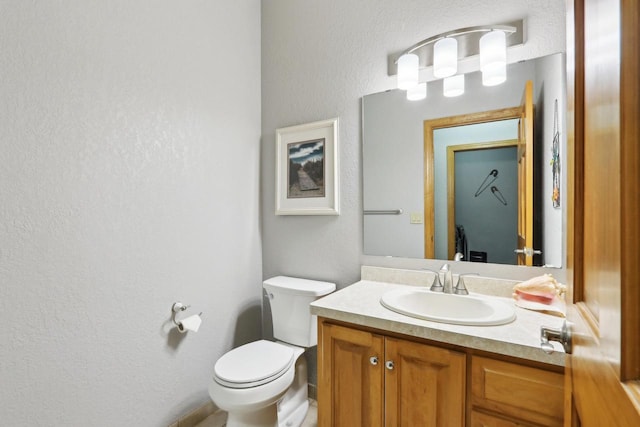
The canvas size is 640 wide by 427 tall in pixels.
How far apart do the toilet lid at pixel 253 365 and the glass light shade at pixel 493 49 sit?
1724 millimetres

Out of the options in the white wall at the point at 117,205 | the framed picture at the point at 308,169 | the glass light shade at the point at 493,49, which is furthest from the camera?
the framed picture at the point at 308,169

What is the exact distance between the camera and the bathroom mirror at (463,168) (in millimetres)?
1348

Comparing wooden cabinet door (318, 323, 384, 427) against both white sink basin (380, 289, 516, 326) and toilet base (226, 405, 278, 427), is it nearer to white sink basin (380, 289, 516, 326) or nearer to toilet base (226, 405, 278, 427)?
white sink basin (380, 289, 516, 326)

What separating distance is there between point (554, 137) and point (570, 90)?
0.91 meters

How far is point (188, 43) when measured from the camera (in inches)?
68.1

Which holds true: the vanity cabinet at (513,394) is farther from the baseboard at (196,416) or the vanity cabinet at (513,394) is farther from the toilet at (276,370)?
the baseboard at (196,416)

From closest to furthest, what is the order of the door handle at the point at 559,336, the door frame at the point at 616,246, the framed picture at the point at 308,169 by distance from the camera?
1. the door frame at the point at 616,246
2. the door handle at the point at 559,336
3. the framed picture at the point at 308,169

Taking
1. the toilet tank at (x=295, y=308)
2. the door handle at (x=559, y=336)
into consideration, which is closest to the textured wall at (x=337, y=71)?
the toilet tank at (x=295, y=308)

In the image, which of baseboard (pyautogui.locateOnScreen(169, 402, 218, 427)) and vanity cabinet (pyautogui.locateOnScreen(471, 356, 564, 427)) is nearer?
vanity cabinet (pyautogui.locateOnScreen(471, 356, 564, 427))

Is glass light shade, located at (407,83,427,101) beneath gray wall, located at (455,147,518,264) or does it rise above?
above

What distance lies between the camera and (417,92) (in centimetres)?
165

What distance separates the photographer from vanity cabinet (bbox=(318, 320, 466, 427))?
1.05 m

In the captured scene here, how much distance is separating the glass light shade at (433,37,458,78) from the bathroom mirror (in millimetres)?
81

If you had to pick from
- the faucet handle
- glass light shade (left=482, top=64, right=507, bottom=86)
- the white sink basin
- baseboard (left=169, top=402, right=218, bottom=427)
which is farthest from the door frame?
baseboard (left=169, top=402, right=218, bottom=427)
